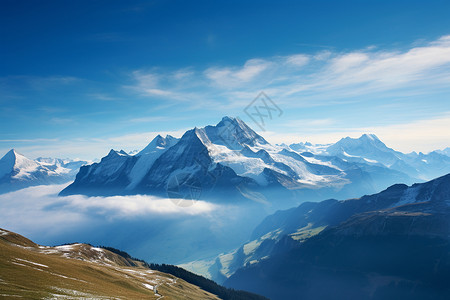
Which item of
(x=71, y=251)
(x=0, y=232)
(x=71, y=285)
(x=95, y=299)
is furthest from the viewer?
(x=71, y=251)

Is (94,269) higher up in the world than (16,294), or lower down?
lower down

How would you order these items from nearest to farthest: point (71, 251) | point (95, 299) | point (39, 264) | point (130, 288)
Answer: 1. point (95, 299)
2. point (39, 264)
3. point (130, 288)
4. point (71, 251)

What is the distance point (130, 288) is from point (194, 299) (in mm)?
60598

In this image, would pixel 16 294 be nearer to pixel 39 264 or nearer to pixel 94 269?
pixel 39 264

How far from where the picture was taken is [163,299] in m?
124

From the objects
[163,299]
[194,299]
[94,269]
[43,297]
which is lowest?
[194,299]

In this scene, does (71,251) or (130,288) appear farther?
(71,251)

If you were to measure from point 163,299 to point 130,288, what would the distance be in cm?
1474

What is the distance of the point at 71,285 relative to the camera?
272 ft

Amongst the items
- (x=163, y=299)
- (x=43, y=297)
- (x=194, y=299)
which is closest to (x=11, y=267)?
(x=43, y=297)

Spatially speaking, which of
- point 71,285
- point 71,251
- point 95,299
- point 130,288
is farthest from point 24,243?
point 95,299

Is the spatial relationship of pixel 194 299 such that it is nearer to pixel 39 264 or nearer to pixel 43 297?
pixel 39 264

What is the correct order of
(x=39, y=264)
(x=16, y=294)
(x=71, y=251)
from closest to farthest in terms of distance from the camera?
(x=16, y=294), (x=39, y=264), (x=71, y=251)

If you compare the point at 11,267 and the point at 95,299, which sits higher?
the point at 11,267
